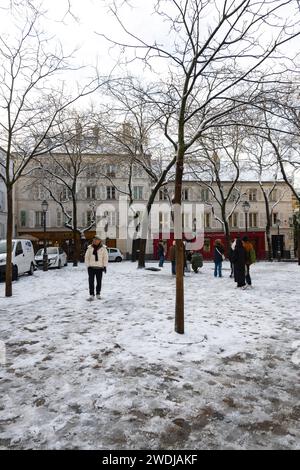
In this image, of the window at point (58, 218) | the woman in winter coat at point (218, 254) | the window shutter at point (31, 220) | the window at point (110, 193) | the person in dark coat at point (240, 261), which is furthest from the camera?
the window at point (110, 193)

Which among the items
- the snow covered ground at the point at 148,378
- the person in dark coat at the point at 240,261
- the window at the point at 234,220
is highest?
the window at the point at 234,220

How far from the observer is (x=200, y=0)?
648cm

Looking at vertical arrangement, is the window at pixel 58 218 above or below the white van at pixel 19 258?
above

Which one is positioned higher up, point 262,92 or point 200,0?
point 200,0

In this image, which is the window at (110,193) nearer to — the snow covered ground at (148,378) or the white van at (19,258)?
the white van at (19,258)

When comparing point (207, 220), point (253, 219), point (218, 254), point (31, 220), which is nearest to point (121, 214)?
point (31, 220)

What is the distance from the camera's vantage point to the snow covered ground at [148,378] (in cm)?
302

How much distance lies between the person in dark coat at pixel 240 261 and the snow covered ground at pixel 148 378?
299cm

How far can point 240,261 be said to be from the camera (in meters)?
11.2

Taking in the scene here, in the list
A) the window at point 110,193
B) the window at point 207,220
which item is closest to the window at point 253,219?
the window at point 207,220
